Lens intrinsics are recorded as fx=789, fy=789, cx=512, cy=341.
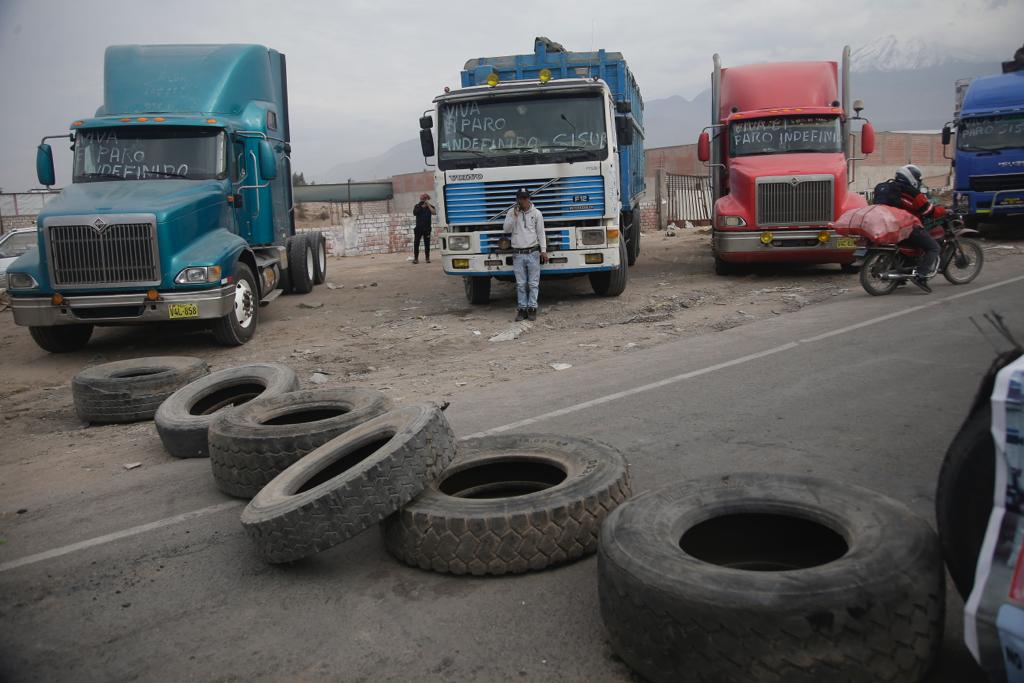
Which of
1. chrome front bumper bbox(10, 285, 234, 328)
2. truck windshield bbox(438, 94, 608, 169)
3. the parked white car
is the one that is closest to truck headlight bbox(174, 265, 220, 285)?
chrome front bumper bbox(10, 285, 234, 328)

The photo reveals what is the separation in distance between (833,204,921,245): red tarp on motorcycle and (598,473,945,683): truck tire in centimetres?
942

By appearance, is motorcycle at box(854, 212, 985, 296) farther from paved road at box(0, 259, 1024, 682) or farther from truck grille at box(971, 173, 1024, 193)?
truck grille at box(971, 173, 1024, 193)

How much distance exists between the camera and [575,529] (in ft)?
11.7

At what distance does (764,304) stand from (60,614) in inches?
400

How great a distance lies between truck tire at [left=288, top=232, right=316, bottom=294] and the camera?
52.5 feet

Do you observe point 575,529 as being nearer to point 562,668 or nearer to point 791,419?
point 562,668

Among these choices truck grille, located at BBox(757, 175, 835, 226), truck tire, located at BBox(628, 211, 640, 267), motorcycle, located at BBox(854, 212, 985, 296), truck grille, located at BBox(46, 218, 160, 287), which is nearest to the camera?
truck grille, located at BBox(46, 218, 160, 287)

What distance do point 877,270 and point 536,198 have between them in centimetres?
515

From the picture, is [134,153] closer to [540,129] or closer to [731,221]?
[540,129]

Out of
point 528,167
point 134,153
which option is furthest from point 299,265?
point 528,167

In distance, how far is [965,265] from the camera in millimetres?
12117

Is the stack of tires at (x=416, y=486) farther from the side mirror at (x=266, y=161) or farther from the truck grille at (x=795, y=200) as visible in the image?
the truck grille at (x=795, y=200)

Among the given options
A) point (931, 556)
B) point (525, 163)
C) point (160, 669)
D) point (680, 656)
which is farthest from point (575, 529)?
point (525, 163)

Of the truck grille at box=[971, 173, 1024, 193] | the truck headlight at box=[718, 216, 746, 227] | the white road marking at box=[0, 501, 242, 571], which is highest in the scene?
the truck grille at box=[971, 173, 1024, 193]
